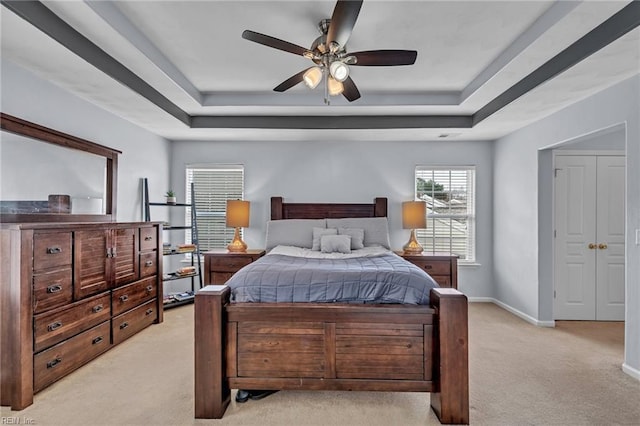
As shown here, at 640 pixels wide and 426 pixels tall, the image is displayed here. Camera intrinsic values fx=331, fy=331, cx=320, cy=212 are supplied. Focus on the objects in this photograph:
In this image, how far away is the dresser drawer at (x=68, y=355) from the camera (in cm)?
234

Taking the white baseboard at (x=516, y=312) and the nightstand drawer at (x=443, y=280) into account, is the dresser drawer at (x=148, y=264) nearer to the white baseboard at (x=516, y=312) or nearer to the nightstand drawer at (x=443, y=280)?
the nightstand drawer at (x=443, y=280)

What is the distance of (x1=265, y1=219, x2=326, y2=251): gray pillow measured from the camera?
14.2ft

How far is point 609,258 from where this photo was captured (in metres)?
4.01

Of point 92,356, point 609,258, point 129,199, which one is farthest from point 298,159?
point 609,258

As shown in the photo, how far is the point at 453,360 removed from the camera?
2.01m

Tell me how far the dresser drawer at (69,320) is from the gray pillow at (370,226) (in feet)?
8.62

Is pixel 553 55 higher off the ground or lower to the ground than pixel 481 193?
A: higher

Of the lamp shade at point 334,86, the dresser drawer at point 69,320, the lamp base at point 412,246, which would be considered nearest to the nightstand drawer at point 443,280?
the lamp base at point 412,246

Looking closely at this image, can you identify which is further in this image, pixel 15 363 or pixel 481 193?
pixel 481 193

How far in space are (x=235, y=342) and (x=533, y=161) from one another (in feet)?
12.8

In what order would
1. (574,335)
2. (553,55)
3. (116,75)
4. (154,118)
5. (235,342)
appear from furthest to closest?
(154,118) < (574,335) < (116,75) < (553,55) < (235,342)

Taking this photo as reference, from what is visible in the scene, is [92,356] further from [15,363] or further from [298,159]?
[298,159]

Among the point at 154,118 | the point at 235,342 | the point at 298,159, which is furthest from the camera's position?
the point at 298,159

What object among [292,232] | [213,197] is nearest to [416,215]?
[292,232]
